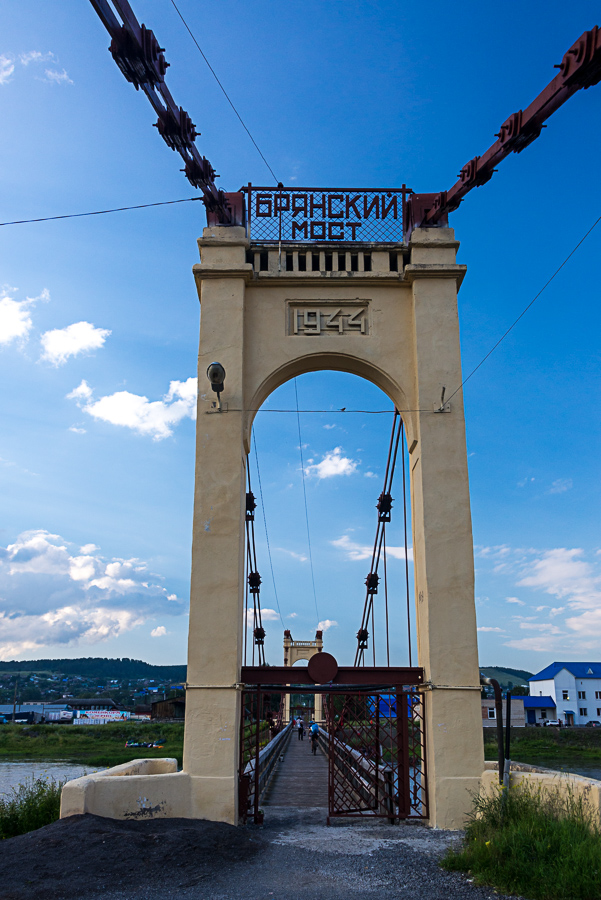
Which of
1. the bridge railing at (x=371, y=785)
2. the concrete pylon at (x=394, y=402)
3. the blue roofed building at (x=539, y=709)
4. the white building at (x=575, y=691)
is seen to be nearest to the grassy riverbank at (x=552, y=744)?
the blue roofed building at (x=539, y=709)

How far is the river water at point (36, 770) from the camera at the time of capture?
73.7 feet

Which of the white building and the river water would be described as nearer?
the river water

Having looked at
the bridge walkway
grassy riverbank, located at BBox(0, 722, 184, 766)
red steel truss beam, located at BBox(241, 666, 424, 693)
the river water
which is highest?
red steel truss beam, located at BBox(241, 666, 424, 693)

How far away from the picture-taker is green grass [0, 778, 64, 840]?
7.75m

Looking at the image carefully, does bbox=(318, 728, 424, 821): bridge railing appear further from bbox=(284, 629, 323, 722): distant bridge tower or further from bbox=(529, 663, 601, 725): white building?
bbox=(529, 663, 601, 725): white building

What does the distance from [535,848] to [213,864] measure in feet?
8.67

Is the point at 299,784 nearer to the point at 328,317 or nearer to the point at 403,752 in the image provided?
the point at 403,752

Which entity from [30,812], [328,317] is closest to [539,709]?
[328,317]

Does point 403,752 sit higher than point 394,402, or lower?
lower

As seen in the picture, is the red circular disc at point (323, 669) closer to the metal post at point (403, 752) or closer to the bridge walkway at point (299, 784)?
the metal post at point (403, 752)

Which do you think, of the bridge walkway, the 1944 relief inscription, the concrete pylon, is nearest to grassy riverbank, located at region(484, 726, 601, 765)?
the bridge walkway

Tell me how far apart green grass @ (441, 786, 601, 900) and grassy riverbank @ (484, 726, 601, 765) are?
22289 mm

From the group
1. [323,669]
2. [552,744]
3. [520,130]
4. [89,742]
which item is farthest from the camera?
[89,742]

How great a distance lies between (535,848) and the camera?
5461mm
